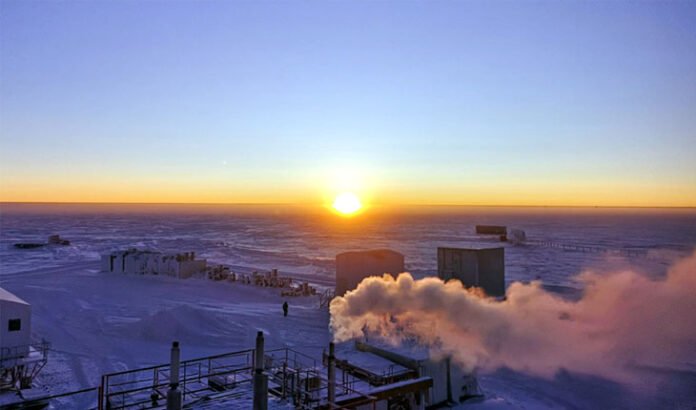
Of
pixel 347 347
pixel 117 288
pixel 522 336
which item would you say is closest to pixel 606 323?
pixel 522 336

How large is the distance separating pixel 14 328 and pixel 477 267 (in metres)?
27.6

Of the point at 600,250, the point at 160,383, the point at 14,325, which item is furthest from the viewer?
the point at 600,250

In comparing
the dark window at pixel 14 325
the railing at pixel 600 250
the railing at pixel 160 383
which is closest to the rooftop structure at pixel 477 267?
the railing at pixel 160 383

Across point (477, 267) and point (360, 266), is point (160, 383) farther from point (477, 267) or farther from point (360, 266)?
point (477, 267)

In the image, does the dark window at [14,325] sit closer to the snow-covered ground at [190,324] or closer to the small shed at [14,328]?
the small shed at [14,328]

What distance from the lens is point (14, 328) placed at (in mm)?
21266

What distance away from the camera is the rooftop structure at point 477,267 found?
34562 millimetres

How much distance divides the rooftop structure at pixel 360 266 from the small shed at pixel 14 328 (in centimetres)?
2096

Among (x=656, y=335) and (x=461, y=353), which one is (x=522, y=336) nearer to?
(x=461, y=353)

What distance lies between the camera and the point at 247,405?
38.8 ft

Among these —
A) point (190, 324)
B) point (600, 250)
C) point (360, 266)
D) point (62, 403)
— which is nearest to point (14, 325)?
point (62, 403)

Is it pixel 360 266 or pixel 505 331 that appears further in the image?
pixel 360 266

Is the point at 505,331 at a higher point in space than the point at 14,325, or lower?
lower

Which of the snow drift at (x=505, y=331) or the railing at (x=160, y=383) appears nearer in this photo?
the railing at (x=160, y=383)
